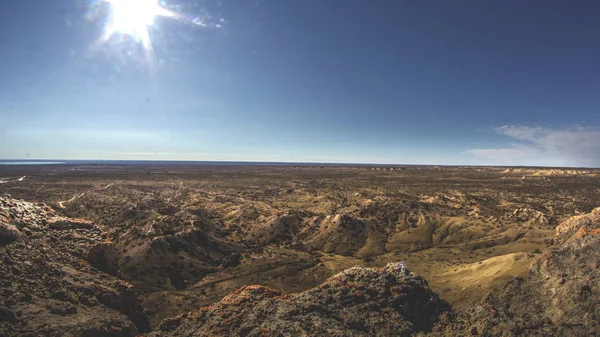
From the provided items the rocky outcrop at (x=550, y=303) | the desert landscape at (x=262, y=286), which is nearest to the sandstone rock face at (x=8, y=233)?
the desert landscape at (x=262, y=286)

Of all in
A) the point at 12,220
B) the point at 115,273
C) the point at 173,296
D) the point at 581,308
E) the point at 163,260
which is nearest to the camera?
the point at 581,308

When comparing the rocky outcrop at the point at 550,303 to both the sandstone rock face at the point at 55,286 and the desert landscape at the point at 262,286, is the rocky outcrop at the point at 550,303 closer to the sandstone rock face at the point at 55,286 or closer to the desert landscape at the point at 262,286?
the desert landscape at the point at 262,286

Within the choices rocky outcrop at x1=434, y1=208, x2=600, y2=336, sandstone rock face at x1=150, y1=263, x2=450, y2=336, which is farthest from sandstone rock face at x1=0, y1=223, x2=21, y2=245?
rocky outcrop at x1=434, y1=208, x2=600, y2=336

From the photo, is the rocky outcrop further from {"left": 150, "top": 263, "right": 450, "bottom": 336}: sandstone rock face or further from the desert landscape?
{"left": 150, "top": 263, "right": 450, "bottom": 336}: sandstone rock face

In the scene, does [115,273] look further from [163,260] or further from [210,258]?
[210,258]

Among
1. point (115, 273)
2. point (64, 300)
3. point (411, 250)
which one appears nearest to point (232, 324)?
point (64, 300)
